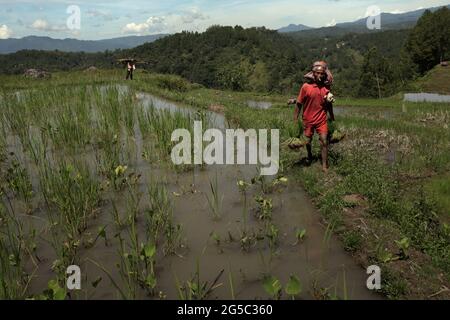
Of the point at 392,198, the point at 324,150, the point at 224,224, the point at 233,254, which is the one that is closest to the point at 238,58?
the point at 324,150

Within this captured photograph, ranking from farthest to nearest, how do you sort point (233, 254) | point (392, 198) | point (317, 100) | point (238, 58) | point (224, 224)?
point (238, 58)
point (317, 100)
point (392, 198)
point (224, 224)
point (233, 254)

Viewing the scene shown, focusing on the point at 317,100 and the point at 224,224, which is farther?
the point at 317,100

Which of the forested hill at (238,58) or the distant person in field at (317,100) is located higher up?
the forested hill at (238,58)

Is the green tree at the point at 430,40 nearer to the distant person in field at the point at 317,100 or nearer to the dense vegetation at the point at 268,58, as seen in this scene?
the dense vegetation at the point at 268,58

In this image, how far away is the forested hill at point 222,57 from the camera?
321 feet

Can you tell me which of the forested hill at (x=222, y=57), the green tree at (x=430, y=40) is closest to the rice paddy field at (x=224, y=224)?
the green tree at (x=430, y=40)

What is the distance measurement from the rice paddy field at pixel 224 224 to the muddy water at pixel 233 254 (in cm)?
1

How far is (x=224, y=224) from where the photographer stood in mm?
4566

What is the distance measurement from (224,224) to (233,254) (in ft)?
2.21

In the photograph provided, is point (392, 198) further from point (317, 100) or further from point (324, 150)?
point (317, 100)

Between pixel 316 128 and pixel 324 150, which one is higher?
pixel 316 128

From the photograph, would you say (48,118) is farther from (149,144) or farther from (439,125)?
(439,125)
